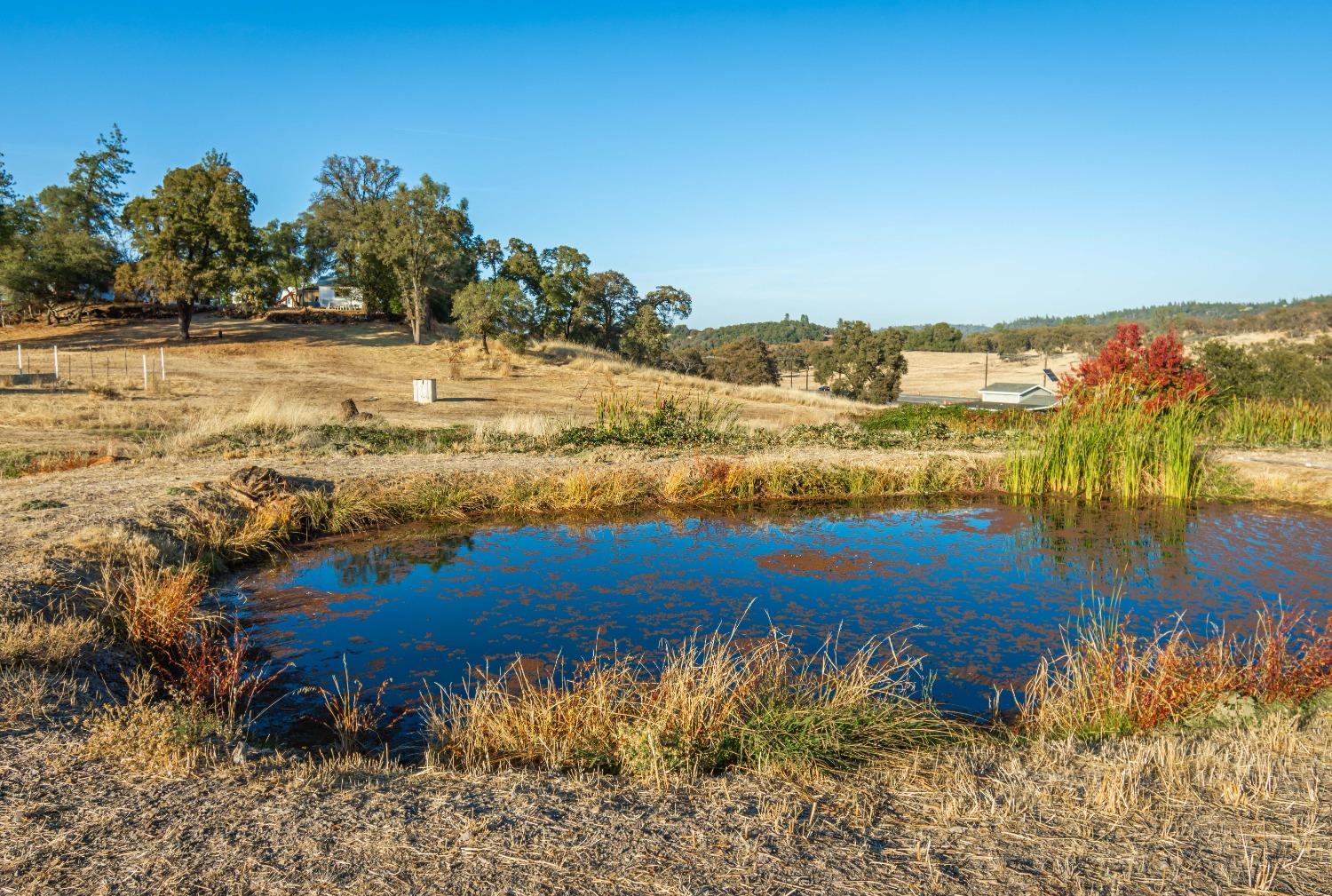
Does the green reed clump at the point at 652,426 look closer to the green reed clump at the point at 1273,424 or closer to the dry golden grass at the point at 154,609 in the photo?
the dry golden grass at the point at 154,609

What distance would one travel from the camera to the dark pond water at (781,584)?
23.3 ft

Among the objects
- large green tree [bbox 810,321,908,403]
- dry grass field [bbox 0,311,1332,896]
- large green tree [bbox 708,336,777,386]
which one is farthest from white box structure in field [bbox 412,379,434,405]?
large green tree [bbox 708,336,777,386]

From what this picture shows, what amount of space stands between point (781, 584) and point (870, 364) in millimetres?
46640

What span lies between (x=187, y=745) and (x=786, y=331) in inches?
6136

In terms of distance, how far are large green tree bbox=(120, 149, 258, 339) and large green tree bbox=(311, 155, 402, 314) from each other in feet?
23.0

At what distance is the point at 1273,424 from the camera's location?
1775 cm

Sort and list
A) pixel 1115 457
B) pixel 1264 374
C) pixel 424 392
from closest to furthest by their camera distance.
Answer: pixel 1115 457, pixel 424 392, pixel 1264 374

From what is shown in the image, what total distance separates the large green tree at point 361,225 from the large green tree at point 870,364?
91.6ft

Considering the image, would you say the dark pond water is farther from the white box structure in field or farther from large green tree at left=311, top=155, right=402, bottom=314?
large green tree at left=311, top=155, right=402, bottom=314

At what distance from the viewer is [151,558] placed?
26.6 ft

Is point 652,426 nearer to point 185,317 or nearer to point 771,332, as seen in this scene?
point 185,317

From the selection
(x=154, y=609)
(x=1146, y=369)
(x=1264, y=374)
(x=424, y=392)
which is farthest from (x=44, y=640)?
(x=1264, y=374)

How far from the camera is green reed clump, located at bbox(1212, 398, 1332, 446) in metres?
17.0

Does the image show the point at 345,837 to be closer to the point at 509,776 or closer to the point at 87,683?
the point at 509,776
